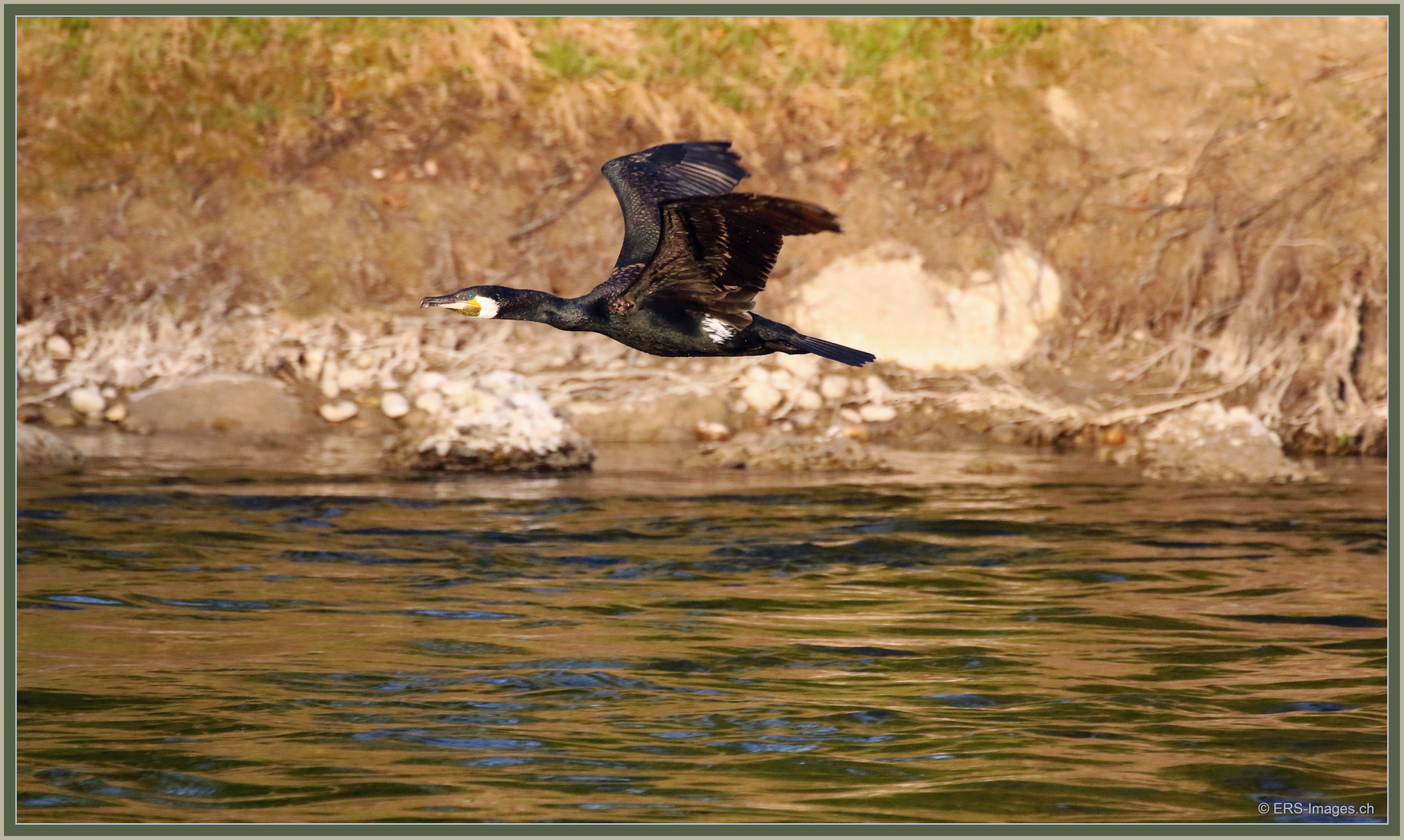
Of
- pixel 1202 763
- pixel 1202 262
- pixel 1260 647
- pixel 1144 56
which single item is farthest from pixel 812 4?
pixel 1144 56

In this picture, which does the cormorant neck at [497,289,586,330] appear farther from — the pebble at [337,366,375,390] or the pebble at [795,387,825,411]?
the pebble at [337,366,375,390]

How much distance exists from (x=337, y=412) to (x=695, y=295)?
648cm

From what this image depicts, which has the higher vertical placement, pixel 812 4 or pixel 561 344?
pixel 812 4

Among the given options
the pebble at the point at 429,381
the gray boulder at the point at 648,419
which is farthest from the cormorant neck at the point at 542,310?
the pebble at the point at 429,381

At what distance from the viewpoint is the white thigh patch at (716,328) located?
5750 mm

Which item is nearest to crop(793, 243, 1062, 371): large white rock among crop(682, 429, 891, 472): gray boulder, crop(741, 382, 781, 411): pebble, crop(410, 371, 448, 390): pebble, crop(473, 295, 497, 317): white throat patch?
crop(741, 382, 781, 411): pebble

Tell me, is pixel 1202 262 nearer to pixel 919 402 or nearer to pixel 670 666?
pixel 919 402

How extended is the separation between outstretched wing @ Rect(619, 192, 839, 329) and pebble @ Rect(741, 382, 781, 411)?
19.7 feet

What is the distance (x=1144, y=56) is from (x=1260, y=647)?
7.82m

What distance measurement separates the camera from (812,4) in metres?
8.20

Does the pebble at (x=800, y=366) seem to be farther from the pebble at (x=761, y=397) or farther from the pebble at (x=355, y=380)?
the pebble at (x=355, y=380)

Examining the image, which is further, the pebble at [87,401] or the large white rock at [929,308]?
the large white rock at [929,308]

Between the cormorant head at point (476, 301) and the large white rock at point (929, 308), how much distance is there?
20.1 ft

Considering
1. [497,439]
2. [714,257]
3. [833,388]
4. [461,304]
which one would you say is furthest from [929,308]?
[714,257]
